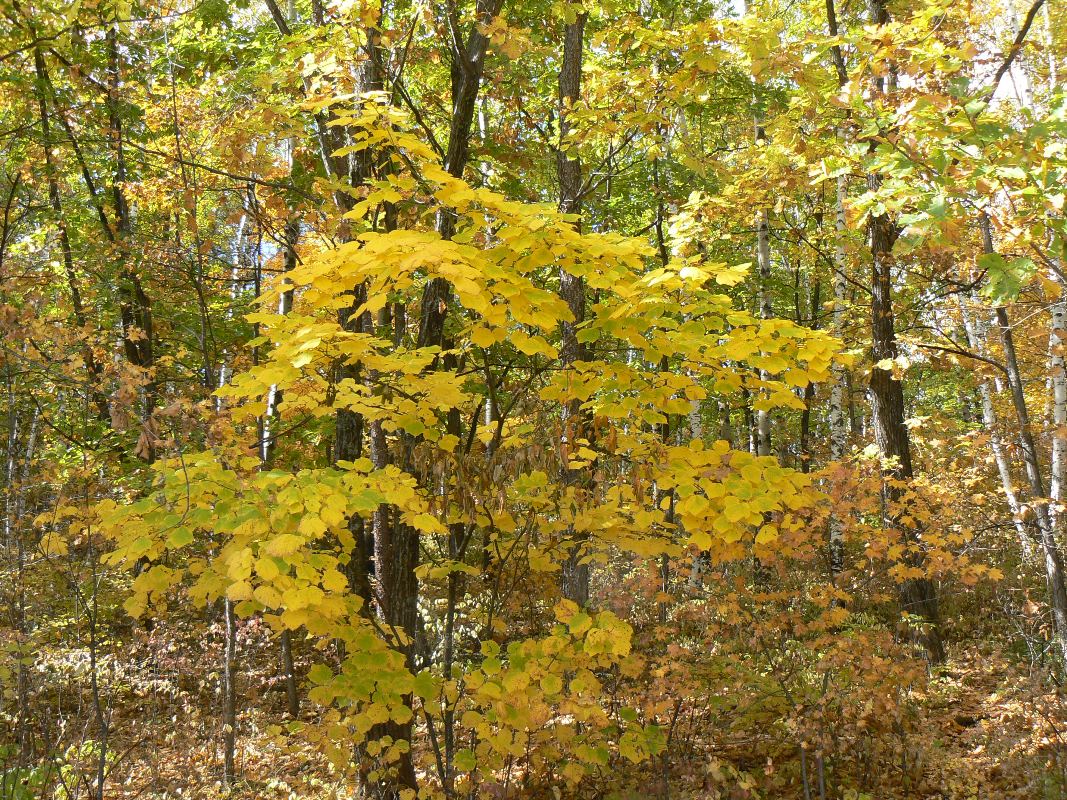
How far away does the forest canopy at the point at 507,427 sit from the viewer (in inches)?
100

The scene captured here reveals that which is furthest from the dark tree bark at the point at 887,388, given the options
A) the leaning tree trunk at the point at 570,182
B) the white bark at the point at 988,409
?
the white bark at the point at 988,409

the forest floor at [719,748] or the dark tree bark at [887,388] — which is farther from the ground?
the dark tree bark at [887,388]

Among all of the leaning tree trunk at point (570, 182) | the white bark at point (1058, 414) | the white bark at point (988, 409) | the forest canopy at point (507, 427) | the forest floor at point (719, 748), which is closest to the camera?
the forest canopy at point (507, 427)

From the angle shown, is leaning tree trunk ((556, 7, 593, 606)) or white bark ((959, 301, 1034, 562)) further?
white bark ((959, 301, 1034, 562))

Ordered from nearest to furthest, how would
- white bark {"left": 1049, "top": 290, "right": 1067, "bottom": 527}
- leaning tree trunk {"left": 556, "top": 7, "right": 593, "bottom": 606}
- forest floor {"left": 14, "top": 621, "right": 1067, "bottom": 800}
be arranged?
forest floor {"left": 14, "top": 621, "right": 1067, "bottom": 800} → leaning tree trunk {"left": 556, "top": 7, "right": 593, "bottom": 606} → white bark {"left": 1049, "top": 290, "right": 1067, "bottom": 527}

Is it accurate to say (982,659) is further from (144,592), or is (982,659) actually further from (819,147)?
(144,592)

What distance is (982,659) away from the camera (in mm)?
7480

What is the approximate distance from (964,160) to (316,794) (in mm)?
5980

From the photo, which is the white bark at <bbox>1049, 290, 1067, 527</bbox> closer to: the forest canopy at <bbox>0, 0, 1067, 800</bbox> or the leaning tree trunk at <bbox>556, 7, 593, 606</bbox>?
the forest canopy at <bbox>0, 0, 1067, 800</bbox>

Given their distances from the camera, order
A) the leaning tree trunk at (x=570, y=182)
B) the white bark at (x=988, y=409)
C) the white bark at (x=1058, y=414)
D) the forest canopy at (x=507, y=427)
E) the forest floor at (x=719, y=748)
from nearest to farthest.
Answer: the forest canopy at (x=507, y=427) < the forest floor at (x=719, y=748) < the leaning tree trunk at (x=570, y=182) < the white bark at (x=1058, y=414) < the white bark at (x=988, y=409)

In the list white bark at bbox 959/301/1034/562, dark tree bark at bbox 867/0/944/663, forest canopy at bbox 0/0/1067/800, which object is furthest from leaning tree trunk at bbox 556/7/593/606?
white bark at bbox 959/301/1034/562

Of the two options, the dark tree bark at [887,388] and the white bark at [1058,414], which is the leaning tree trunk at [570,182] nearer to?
the dark tree bark at [887,388]

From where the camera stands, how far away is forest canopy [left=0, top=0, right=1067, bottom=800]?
8.36 ft

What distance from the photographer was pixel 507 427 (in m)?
4.67
